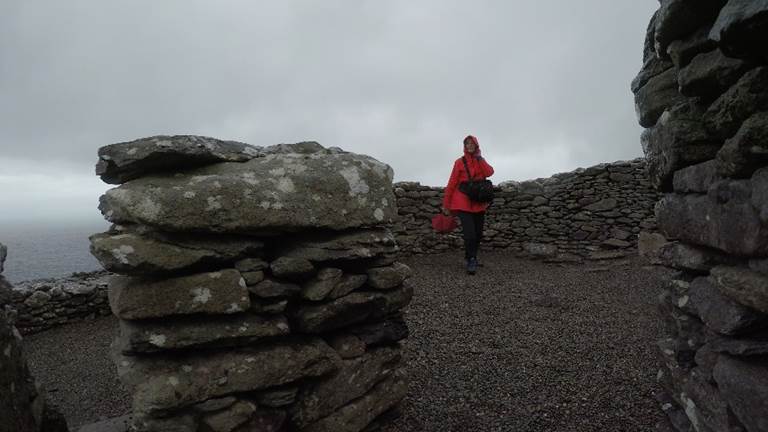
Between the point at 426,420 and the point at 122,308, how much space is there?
2997mm

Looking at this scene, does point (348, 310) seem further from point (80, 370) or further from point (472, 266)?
point (472, 266)

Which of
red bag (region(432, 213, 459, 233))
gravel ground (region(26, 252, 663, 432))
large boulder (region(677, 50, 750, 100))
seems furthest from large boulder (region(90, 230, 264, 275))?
red bag (region(432, 213, 459, 233))

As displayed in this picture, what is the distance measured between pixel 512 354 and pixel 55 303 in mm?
10202

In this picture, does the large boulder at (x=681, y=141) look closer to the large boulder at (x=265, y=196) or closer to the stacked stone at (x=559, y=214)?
the large boulder at (x=265, y=196)

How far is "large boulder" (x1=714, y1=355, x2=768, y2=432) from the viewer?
2.07 metres

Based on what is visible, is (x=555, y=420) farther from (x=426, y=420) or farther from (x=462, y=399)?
(x=426, y=420)

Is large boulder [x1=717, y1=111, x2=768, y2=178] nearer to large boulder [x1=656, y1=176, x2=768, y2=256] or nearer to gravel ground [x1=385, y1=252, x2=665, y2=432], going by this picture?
large boulder [x1=656, y1=176, x2=768, y2=256]

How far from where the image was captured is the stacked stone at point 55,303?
9.21m

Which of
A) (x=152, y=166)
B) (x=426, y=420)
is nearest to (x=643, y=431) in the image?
(x=426, y=420)

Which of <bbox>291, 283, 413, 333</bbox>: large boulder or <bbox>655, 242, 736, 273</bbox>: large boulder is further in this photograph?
<bbox>291, 283, 413, 333</bbox>: large boulder

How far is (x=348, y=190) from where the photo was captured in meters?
4.00

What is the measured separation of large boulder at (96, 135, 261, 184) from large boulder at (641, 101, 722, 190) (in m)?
3.65

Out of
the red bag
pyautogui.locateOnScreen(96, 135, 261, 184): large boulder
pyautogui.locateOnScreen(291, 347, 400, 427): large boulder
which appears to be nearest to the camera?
pyautogui.locateOnScreen(96, 135, 261, 184): large boulder

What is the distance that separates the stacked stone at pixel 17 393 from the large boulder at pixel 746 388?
5.18m
